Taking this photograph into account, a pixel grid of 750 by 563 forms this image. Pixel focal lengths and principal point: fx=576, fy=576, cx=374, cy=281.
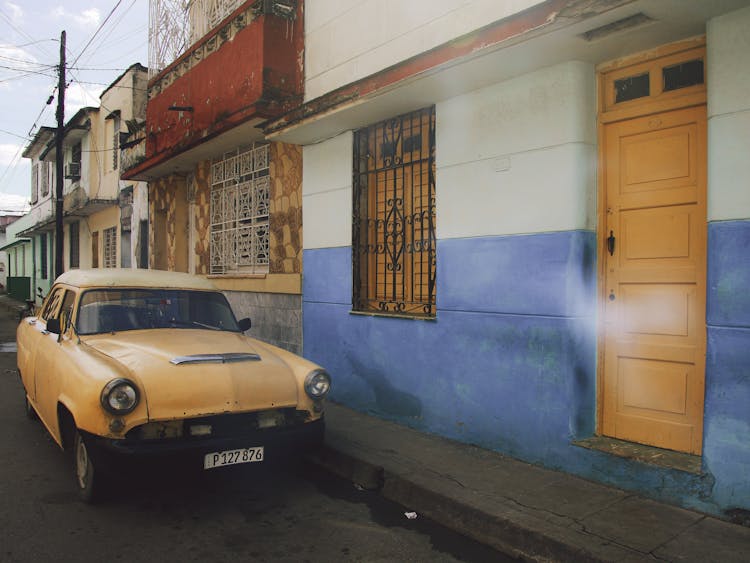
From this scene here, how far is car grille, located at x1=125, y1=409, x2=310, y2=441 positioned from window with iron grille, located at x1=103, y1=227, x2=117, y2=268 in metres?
14.2

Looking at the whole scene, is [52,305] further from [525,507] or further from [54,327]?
[525,507]

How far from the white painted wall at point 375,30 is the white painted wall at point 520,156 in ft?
2.01

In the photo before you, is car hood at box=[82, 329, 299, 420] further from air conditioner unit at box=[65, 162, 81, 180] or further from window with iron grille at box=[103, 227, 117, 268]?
air conditioner unit at box=[65, 162, 81, 180]

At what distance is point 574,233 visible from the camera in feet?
14.6

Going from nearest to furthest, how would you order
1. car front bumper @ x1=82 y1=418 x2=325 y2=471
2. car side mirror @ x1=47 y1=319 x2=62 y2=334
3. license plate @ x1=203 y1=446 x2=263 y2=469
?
1. car front bumper @ x1=82 y1=418 x2=325 y2=471
2. license plate @ x1=203 y1=446 x2=263 y2=469
3. car side mirror @ x1=47 y1=319 x2=62 y2=334

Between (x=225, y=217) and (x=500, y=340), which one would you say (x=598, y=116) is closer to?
(x=500, y=340)

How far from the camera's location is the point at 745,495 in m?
3.49

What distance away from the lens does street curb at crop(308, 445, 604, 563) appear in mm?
3336

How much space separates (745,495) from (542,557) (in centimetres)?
132

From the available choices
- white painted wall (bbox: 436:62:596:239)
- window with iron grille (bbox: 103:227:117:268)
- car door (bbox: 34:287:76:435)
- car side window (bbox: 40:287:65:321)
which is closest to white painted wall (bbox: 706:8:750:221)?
white painted wall (bbox: 436:62:596:239)

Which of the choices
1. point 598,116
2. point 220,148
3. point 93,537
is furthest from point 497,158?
point 220,148

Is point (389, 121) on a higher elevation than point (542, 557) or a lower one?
higher

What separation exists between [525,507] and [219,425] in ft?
6.95

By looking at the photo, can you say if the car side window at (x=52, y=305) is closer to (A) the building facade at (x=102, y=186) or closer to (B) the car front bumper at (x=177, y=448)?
(B) the car front bumper at (x=177, y=448)
